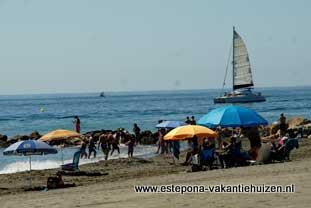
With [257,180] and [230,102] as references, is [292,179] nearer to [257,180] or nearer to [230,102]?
[257,180]

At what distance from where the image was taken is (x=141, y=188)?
1455cm

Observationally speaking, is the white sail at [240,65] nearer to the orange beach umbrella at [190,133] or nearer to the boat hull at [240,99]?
the boat hull at [240,99]

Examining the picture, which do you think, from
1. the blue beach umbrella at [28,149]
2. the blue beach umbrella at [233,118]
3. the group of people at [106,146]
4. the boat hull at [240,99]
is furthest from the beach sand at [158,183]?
the boat hull at [240,99]

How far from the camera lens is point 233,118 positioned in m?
19.1

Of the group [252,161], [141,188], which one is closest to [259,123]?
[252,161]

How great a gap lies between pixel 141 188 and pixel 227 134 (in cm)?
1754

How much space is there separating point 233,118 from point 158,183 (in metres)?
4.39

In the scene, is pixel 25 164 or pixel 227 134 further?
pixel 227 134

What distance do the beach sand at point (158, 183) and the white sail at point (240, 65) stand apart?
61.3 metres

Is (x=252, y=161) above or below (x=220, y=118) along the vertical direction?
below

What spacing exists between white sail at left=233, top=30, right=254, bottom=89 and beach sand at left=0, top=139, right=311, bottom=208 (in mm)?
61320

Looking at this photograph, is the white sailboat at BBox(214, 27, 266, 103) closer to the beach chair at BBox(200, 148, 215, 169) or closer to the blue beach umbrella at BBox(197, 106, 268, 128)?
the blue beach umbrella at BBox(197, 106, 268, 128)

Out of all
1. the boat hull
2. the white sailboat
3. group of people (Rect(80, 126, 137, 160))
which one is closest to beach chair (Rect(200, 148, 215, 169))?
group of people (Rect(80, 126, 137, 160))

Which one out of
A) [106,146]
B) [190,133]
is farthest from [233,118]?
[106,146]
